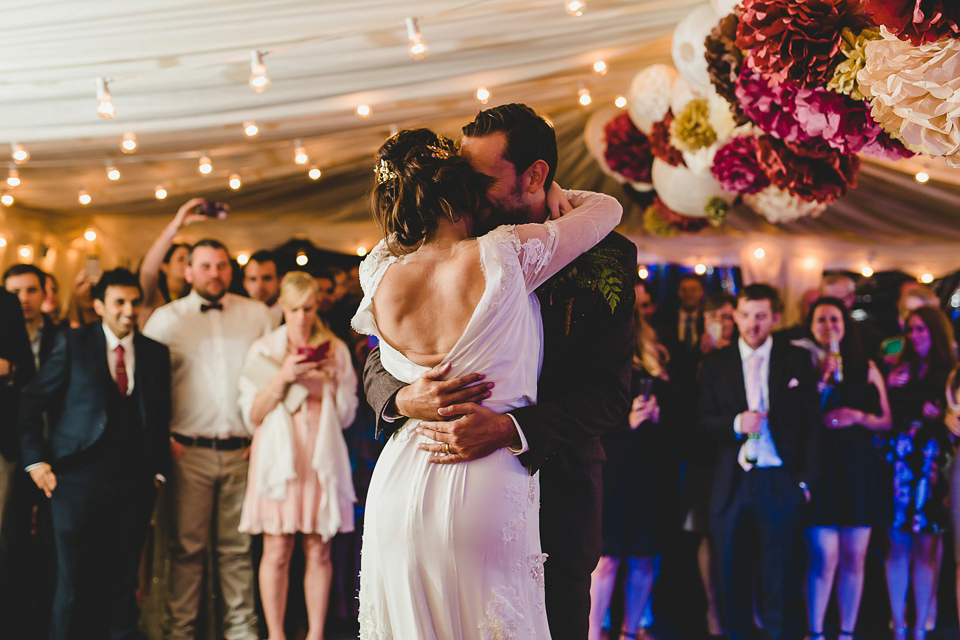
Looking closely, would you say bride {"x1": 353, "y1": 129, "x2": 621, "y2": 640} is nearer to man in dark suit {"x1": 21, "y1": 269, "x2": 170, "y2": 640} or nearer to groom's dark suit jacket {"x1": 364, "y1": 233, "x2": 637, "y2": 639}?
groom's dark suit jacket {"x1": 364, "y1": 233, "x2": 637, "y2": 639}

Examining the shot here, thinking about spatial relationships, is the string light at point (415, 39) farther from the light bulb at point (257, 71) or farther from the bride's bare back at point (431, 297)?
the bride's bare back at point (431, 297)

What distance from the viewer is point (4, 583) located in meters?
3.95

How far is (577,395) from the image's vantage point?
2.11 m

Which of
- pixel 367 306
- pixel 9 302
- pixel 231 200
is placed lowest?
pixel 367 306

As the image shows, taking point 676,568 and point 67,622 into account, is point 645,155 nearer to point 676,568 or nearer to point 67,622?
point 676,568

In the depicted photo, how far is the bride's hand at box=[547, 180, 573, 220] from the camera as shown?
7.10 ft

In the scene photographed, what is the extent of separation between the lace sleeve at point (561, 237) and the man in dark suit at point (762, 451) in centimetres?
222

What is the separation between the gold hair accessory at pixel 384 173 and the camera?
1921 mm

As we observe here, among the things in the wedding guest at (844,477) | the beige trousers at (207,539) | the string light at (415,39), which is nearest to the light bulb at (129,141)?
the string light at (415,39)

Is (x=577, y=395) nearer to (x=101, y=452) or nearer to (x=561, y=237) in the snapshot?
(x=561, y=237)

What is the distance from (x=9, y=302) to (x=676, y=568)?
3.71 m

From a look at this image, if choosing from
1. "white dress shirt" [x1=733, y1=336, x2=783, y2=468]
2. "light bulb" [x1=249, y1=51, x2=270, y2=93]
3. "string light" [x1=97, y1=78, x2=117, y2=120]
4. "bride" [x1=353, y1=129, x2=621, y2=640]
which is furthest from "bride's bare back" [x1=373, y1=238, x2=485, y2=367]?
"white dress shirt" [x1=733, y1=336, x2=783, y2=468]

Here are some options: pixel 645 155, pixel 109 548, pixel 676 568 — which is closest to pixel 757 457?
pixel 676 568

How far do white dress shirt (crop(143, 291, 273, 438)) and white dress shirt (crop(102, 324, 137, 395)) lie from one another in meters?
0.31
